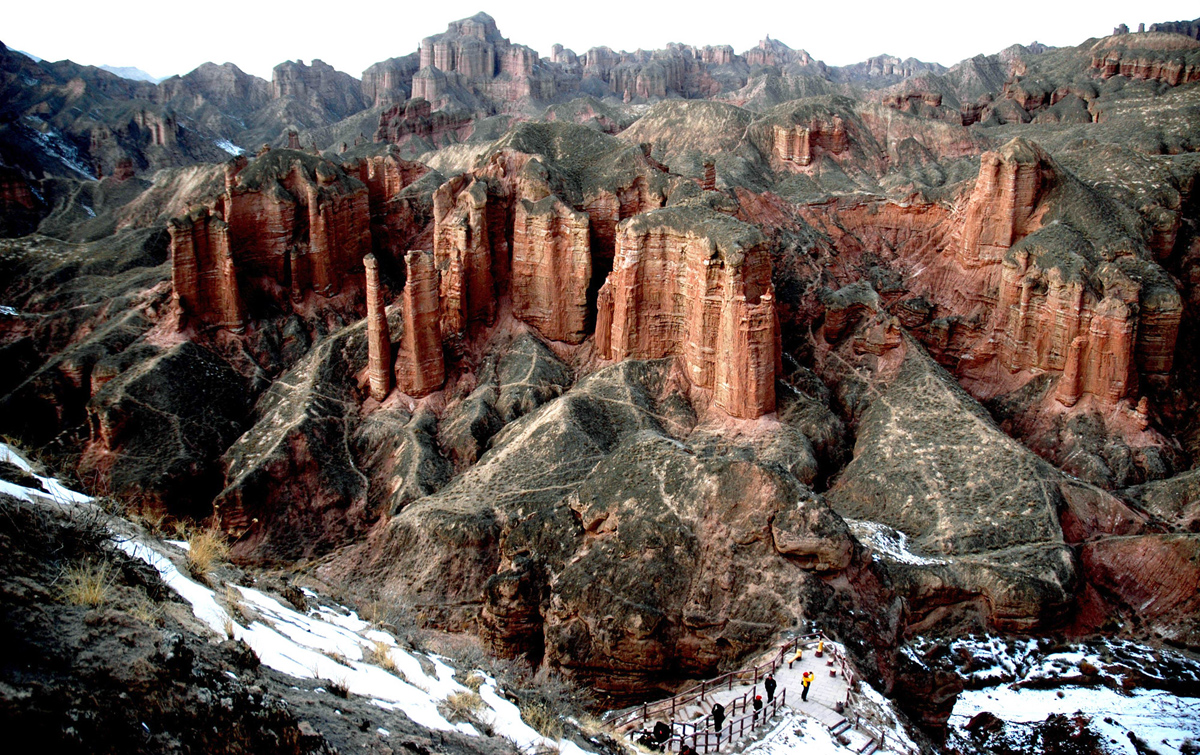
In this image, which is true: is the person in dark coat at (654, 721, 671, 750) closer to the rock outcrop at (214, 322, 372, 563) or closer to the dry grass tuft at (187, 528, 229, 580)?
the dry grass tuft at (187, 528, 229, 580)

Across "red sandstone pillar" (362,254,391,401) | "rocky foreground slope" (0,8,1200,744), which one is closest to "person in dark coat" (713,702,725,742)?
"rocky foreground slope" (0,8,1200,744)

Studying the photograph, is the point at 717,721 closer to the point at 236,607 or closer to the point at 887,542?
the point at 236,607

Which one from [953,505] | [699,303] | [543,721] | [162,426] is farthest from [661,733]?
[162,426]

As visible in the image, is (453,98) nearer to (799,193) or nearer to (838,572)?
(799,193)

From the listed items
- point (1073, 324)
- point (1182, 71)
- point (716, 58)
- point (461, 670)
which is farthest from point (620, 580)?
point (716, 58)

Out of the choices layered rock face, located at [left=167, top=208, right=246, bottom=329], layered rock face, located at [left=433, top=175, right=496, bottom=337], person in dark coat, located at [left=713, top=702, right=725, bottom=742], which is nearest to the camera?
person in dark coat, located at [left=713, top=702, right=725, bottom=742]

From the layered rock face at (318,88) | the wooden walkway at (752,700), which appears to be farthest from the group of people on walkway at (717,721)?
the layered rock face at (318,88)
